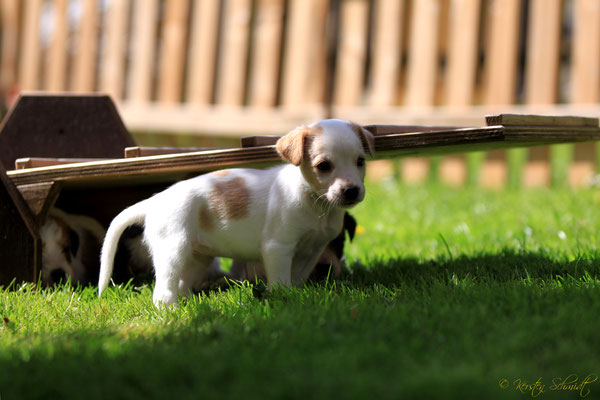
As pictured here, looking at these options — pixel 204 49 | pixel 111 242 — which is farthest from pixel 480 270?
pixel 204 49

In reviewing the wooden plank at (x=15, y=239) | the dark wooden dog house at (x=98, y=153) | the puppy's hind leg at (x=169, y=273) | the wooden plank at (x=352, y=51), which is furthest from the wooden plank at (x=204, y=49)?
the puppy's hind leg at (x=169, y=273)

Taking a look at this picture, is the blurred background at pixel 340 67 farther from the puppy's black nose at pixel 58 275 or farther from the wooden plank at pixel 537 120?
the puppy's black nose at pixel 58 275

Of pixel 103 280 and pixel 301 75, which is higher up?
pixel 301 75

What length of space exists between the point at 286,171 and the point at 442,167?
177 inches

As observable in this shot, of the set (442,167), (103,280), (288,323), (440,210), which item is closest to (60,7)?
(442,167)

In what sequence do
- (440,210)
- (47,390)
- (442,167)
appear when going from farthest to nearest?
(442,167)
(440,210)
(47,390)

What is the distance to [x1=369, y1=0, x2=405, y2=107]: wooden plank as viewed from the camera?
7.46 meters

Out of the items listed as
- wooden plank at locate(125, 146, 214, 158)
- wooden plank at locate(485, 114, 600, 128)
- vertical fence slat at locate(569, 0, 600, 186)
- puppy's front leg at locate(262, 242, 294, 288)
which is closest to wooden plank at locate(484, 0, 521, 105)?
vertical fence slat at locate(569, 0, 600, 186)

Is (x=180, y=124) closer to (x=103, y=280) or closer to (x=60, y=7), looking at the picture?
(x=60, y=7)

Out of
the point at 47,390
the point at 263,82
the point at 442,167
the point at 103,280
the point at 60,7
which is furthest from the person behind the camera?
the point at 60,7

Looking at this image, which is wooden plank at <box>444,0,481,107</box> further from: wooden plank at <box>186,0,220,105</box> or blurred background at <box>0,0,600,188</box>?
wooden plank at <box>186,0,220,105</box>

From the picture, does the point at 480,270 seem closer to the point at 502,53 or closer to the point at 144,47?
the point at 502,53

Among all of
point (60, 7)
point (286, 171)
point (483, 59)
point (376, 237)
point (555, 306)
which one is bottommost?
point (376, 237)

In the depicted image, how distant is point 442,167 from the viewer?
7.55 meters
